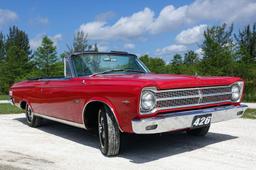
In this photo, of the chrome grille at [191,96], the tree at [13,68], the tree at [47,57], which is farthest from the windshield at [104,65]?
the tree at [13,68]

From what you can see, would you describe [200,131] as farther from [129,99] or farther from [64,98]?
[64,98]

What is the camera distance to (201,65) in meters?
24.4

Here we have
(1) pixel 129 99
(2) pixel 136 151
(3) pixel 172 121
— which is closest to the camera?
(1) pixel 129 99

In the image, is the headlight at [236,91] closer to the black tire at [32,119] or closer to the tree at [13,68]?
the black tire at [32,119]

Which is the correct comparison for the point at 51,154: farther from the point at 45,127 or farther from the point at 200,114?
the point at 45,127

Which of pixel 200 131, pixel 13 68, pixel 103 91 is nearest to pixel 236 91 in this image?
pixel 200 131

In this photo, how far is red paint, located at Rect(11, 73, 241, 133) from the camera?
4.65 m

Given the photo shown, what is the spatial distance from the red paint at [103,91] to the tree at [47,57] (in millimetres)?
29306

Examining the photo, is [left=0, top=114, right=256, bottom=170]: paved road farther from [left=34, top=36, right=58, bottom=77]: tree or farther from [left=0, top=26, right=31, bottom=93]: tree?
[left=0, top=26, right=31, bottom=93]: tree

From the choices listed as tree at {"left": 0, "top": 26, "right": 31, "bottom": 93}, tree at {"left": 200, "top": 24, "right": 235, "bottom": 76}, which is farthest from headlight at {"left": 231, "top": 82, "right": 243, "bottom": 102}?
tree at {"left": 0, "top": 26, "right": 31, "bottom": 93}

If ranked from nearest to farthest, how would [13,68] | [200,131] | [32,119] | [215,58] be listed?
[200,131] → [32,119] → [215,58] → [13,68]

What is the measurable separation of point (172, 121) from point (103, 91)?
3.59 ft

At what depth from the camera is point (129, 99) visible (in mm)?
4609

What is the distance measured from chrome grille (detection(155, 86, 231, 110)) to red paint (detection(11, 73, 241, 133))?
83 millimetres
